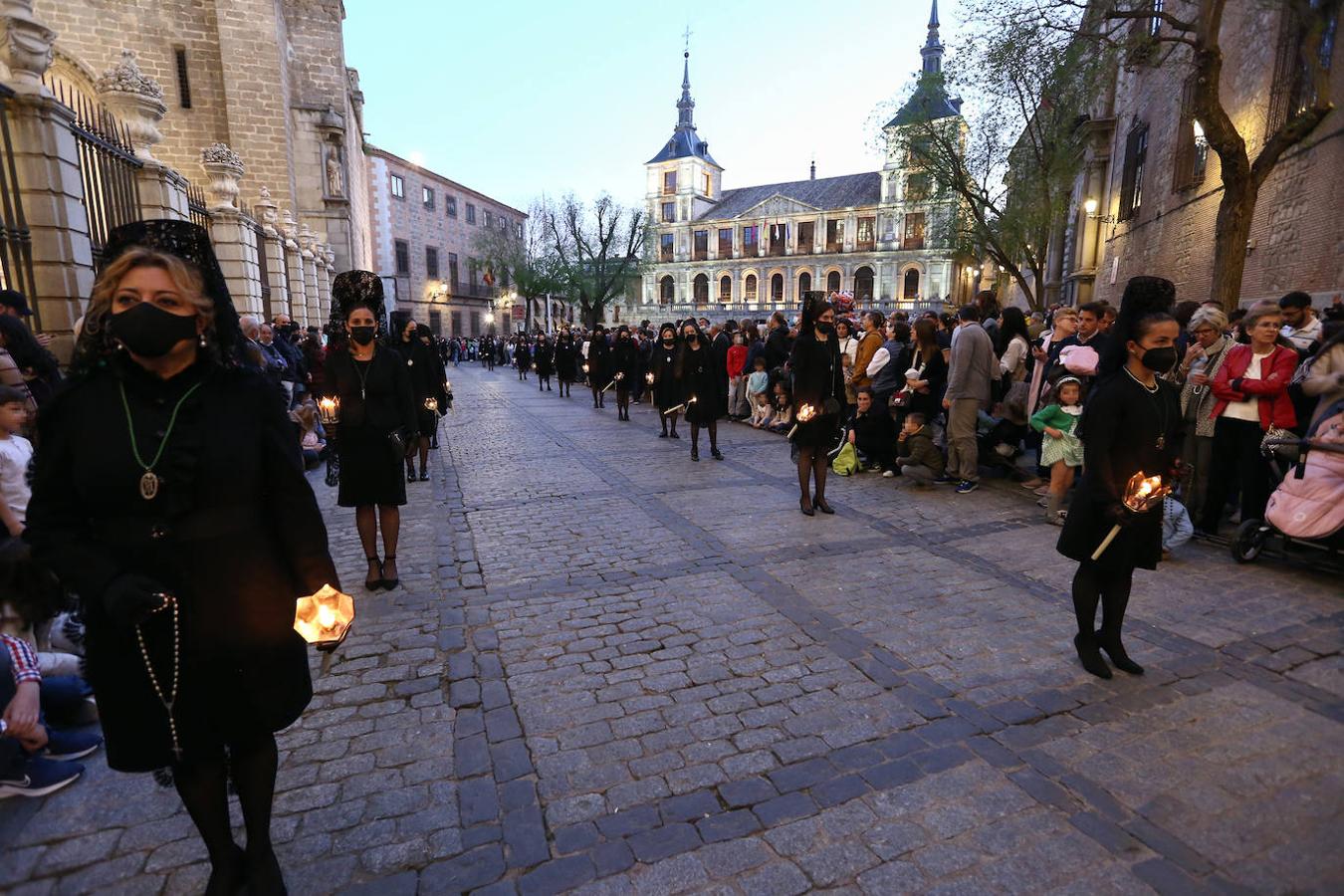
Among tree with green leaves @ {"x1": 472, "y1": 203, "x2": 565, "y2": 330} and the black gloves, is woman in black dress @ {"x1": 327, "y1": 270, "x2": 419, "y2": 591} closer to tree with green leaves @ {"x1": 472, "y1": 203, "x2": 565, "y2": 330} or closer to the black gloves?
the black gloves

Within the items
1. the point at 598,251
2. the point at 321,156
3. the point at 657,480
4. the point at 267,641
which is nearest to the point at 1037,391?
the point at 657,480

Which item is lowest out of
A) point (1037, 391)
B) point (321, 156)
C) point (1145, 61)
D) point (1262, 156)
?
point (1037, 391)

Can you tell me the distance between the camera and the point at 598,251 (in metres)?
50.2

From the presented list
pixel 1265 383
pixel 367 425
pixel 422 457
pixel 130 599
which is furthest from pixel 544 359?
pixel 130 599

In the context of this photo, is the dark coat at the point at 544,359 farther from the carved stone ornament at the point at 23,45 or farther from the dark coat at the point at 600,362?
the carved stone ornament at the point at 23,45

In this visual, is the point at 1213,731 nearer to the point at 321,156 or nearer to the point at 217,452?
the point at 217,452

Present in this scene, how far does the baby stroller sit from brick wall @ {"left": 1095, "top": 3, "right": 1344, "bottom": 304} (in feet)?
23.4

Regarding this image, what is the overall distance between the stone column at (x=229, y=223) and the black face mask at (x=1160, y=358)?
13.7 meters

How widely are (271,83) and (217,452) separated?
2605 cm

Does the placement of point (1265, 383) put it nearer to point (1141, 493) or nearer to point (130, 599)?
point (1141, 493)

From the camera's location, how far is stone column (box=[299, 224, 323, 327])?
20464 mm

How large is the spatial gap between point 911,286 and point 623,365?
64930mm

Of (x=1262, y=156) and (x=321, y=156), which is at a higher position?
(x=321, y=156)

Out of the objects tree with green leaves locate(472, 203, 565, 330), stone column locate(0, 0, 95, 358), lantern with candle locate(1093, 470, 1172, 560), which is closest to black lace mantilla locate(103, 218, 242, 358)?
lantern with candle locate(1093, 470, 1172, 560)
